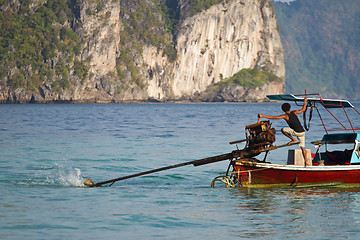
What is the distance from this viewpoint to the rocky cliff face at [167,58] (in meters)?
147

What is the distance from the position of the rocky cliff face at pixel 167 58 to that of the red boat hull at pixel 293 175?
414 feet

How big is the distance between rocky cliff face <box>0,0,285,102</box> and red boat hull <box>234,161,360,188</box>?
126 meters

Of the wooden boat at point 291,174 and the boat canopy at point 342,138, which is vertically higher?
the boat canopy at point 342,138

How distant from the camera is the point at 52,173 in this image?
20.0 meters

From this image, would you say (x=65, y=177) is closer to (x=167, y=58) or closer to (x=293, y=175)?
(x=293, y=175)

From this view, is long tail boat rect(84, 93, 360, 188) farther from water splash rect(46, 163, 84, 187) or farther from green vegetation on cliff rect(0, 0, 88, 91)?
green vegetation on cliff rect(0, 0, 88, 91)

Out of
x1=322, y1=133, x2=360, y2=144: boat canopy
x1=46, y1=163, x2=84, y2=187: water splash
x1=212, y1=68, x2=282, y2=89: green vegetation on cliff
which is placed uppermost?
x1=212, y1=68, x2=282, y2=89: green vegetation on cliff

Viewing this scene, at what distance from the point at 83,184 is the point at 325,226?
8.59 metres

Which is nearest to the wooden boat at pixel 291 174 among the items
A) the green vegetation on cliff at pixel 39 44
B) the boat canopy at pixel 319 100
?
the boat canopy at pixel 319 100

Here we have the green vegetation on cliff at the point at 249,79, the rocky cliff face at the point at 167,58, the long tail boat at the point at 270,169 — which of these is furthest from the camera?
the green vegetation on cliff at the point at 249,79

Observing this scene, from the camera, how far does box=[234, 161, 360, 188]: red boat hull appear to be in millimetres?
15641

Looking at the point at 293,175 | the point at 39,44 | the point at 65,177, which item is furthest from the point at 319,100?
the point at 39,44

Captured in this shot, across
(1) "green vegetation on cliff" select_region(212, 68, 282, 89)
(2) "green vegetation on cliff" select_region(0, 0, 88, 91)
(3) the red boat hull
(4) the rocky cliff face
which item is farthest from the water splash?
(1) "green vegetation on cliff" select_region(212, 68, 282, 89)

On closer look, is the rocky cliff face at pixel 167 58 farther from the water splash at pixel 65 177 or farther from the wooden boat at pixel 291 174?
the wooden boat at pixel 291 174
